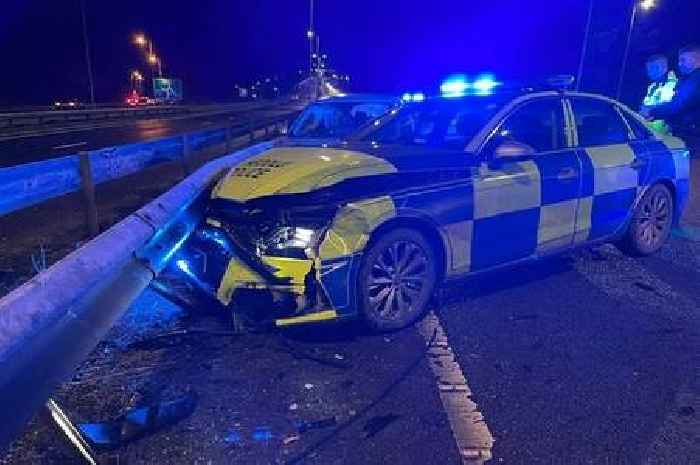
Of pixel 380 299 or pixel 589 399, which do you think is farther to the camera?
pixel 380 299

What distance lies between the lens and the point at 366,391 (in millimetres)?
3273

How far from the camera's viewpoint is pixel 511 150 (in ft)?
14.0

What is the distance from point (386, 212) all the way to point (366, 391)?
4.03 ft

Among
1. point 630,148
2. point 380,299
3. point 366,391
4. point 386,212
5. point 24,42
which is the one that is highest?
point 24,42

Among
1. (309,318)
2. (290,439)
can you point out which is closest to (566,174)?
(309,318)

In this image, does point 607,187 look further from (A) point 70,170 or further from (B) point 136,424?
(A) point 70,170

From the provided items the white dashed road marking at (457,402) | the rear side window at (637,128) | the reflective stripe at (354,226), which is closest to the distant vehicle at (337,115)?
the rear side window at (637,128)

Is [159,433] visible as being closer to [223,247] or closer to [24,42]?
[223,247]

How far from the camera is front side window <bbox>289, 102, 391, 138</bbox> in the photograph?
8.95m

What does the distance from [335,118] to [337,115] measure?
2.6 inches

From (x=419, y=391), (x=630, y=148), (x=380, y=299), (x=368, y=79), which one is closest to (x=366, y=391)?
(x=419, y=391)

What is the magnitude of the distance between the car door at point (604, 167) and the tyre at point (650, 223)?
22cm

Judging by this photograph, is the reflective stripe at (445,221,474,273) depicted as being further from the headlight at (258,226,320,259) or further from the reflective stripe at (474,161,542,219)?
the headlight at (258,226,320,259)

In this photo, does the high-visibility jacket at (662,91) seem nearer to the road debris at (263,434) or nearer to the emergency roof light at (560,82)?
the emergency roof light at (560,82)
